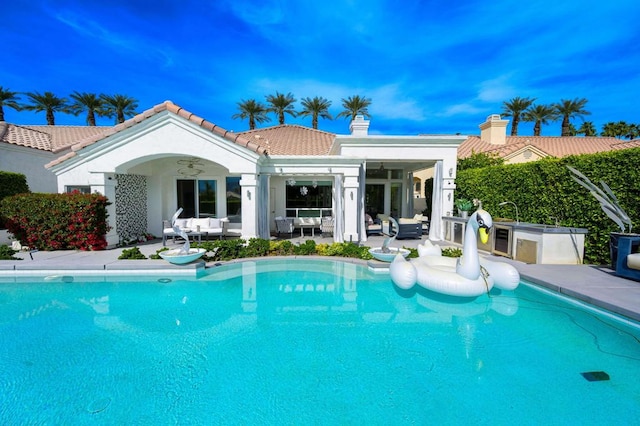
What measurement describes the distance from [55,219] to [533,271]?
1626 centimetres

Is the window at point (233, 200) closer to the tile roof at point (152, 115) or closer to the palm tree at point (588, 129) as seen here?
the tile roof at point (152, 115)

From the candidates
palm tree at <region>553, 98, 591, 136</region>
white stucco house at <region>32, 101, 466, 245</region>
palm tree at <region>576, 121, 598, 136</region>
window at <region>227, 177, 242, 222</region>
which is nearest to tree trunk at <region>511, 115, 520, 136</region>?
palm tree at <region>553, 98, 591, 136</region>

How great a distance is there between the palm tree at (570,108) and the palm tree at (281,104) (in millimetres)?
32977

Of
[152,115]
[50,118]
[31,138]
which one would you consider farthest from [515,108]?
[50,118]

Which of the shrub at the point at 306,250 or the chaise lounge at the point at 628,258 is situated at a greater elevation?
the chaise lounge at the point at 628,258

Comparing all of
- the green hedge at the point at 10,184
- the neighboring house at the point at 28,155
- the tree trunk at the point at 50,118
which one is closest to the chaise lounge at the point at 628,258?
the neighboring house at the point at 28,155

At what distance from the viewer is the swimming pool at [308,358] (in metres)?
3.74

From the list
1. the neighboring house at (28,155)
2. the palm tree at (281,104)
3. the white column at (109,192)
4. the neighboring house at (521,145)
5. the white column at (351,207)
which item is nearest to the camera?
the white column at (109,192)

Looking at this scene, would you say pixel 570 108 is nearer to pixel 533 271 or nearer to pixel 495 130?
pixel 495 130

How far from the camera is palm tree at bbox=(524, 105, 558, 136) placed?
123 feet

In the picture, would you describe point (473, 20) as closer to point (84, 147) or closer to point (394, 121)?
point (84, 147)

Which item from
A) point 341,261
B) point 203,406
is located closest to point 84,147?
point 341,261

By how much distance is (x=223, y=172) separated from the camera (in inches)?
615

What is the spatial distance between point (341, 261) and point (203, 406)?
283 inches
